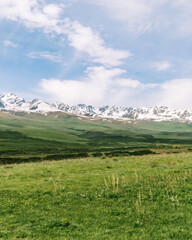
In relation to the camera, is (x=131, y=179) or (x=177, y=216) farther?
(x=131, y=179)

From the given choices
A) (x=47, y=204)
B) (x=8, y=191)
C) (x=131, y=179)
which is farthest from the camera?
(x=131, y=179)

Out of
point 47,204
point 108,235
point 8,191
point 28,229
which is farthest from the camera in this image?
point 8,191

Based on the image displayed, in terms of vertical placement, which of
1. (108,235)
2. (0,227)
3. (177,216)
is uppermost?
(177,216)

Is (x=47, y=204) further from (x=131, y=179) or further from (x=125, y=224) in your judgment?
(x=131, y=179)

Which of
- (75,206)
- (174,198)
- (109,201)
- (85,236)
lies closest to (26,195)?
(75,206)

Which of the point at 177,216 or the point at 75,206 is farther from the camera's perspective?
the point at 75,206

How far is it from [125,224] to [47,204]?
681 centimetres

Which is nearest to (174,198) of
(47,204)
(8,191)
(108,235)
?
(108,235)

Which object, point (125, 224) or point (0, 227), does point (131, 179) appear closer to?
point (125, 224)

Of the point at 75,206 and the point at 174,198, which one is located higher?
the point at 174,198

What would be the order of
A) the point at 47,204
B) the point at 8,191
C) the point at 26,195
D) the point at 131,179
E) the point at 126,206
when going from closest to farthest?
the point at 126,206, the point at 47,204, the point at 26,195, the point at 8,191, the point at 131,179

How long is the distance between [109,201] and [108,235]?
Result: 491cm

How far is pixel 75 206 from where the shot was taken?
16.6 meters

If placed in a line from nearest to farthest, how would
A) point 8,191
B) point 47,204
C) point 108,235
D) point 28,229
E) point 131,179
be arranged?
point 108,235 → point 28,229 → point 47,204 → point 8,191 → point 131,179
